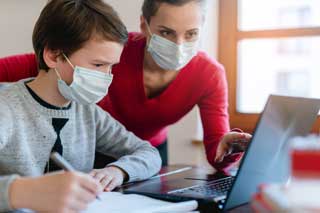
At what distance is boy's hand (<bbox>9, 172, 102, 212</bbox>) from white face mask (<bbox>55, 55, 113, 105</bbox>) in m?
0.39

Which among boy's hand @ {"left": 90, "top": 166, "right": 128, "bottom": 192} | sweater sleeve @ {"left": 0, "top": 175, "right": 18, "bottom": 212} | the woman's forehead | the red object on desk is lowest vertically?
boy's hand @ {"left": 90, "top": 166, "right": 128, "bottom": 192}

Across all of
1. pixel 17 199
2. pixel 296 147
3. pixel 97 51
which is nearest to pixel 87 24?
pixel 97 51

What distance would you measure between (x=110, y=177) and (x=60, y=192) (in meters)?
0.33

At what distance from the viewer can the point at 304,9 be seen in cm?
208

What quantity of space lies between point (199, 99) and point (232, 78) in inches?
33.5

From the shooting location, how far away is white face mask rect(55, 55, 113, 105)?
1.02 meters

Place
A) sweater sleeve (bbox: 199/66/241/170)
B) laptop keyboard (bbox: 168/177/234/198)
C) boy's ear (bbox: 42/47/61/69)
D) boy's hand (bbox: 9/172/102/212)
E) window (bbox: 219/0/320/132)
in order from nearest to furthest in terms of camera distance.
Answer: boy's hand (bbox: 9/172/102/212), laptop keyboard (bbox: 168/177/234/198), boy's ear (bbox: 42/47/61/69), sweater sleeve (bbox: 199/66/241/170), window (bbox: 219/0/320/132)

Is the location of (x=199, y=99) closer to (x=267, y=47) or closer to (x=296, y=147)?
(x=267, y=47)

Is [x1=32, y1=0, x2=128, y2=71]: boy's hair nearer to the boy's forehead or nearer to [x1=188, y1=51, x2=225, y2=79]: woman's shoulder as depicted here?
the boy's forehead

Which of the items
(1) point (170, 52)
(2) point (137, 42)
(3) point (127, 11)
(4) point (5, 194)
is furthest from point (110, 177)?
(3) point (127, 11)

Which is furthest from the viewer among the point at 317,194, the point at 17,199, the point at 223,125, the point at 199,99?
the point at 199,99

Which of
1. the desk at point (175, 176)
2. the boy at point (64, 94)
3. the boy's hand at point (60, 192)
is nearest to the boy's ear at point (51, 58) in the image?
the boy at point (64, 94)

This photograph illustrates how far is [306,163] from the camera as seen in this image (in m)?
0.38

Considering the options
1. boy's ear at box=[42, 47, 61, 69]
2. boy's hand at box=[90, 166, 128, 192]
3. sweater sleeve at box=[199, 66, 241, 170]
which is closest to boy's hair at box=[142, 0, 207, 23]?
sweater sleeve at box=[199, 66, 241, 170]
